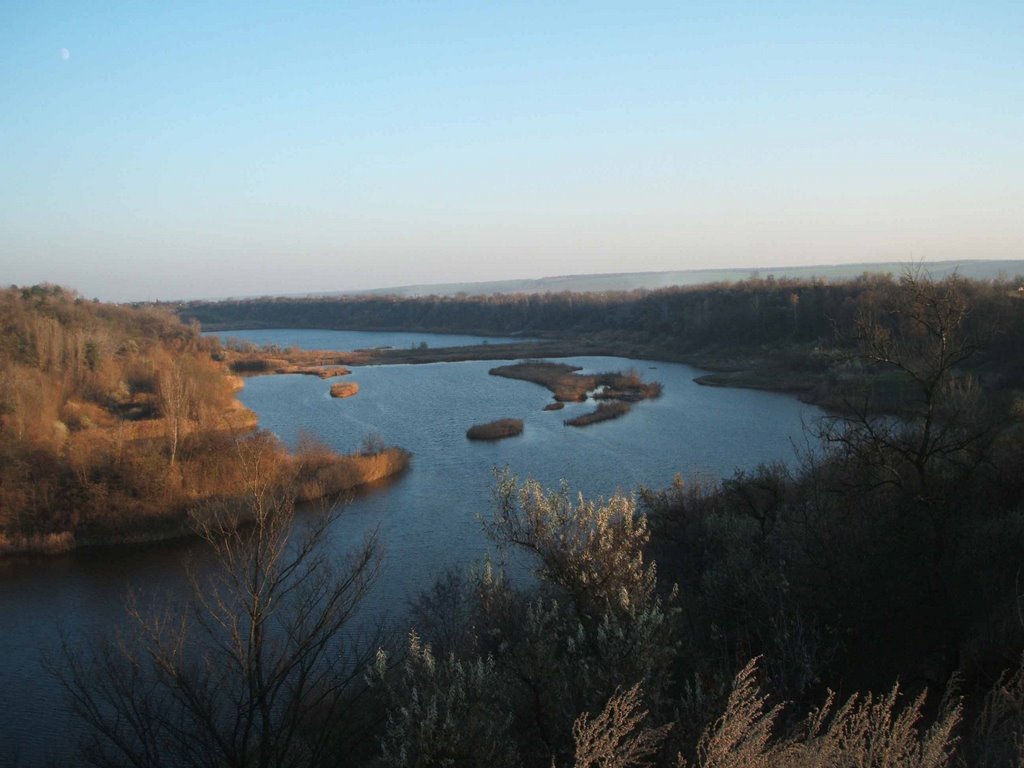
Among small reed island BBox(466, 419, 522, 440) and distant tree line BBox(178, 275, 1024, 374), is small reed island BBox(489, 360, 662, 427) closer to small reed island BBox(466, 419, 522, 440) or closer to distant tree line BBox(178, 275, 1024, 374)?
small reed island BBox(466, 419, 522, 440)

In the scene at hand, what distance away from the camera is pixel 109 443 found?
15.0 meters

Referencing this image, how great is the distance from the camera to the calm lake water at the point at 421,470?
9023 mm

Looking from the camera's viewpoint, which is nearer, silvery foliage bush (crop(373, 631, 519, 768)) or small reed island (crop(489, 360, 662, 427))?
silvery foliage bush (crop(373, 631, 519, 768))

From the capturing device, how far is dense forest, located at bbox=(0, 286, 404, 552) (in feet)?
42.5

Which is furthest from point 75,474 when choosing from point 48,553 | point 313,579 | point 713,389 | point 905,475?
point 713,389

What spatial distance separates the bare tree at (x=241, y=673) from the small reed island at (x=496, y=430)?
7.06 m

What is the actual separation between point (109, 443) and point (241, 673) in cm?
1187

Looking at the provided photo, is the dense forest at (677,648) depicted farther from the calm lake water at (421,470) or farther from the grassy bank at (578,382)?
the grassy bank at (578,382)

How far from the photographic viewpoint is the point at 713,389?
25422 millimetres

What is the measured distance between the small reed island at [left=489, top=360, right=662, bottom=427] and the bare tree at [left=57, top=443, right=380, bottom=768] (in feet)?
35.9

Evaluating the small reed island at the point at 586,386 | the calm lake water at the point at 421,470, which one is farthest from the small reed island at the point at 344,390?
the small reed island at the point at 586,386

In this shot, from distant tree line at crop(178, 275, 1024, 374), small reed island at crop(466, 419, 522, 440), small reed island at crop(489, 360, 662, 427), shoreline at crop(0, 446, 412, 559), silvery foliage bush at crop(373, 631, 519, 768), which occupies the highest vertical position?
distant tree line at crop(178, 275, 1024, 374)

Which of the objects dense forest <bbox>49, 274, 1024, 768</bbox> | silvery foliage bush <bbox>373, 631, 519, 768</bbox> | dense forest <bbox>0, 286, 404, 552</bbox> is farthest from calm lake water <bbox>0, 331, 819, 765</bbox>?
silvery foliage bush <bbox>373, 631, 519, 768</bbox>

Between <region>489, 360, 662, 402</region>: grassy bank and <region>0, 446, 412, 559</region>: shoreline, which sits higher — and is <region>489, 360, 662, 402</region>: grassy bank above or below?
above
